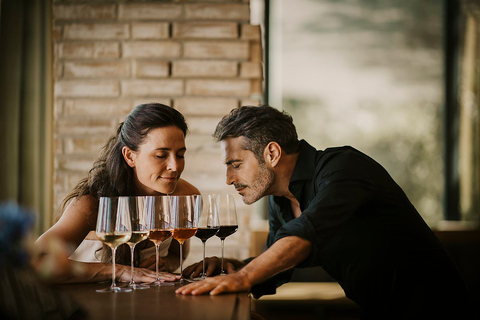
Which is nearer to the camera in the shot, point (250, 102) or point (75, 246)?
point (75, 246)

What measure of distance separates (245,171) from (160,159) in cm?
33

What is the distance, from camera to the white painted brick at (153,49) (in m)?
2.88

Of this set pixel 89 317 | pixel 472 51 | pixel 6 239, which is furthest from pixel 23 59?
pixel 472 51

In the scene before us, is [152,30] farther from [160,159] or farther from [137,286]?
[137,286]

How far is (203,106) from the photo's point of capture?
113 inches

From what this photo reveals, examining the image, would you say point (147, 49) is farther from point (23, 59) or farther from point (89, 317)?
point (89, 317)

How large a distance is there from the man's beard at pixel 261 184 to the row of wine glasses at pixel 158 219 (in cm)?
44

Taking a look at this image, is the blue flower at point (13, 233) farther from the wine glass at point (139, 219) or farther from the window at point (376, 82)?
the window at point (376, 82)

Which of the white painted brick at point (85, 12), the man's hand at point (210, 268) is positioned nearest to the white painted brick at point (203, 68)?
the white painted brick at point (85, 12)

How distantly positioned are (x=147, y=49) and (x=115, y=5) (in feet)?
1.03

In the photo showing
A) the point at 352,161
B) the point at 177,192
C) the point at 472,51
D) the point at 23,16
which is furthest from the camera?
the point at 472,51

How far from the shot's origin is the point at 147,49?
113 inches

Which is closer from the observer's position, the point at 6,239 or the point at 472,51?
the point at 6,239

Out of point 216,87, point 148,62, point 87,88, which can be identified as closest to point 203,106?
point 216,87
